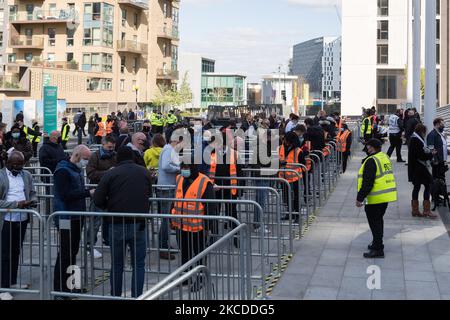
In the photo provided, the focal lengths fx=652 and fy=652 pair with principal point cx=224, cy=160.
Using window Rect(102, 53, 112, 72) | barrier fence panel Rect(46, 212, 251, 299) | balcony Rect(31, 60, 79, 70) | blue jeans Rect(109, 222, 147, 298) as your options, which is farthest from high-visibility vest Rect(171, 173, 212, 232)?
window Rect(102, 53, 112, 72)

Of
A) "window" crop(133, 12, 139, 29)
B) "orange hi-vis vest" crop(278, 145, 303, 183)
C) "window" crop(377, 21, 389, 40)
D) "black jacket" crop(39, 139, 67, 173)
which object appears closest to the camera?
"orange hi-vis vest" crop(278, 145, 303, 183)

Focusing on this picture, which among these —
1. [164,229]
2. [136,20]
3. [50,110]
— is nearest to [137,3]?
[136,20]

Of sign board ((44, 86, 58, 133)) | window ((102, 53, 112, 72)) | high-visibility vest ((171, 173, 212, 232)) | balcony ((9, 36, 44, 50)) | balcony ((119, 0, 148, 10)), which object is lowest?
high-visibility vest ((171, 173, 212, 232))

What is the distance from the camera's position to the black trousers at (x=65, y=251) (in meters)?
8.11

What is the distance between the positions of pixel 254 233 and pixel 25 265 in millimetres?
Answer: 3559

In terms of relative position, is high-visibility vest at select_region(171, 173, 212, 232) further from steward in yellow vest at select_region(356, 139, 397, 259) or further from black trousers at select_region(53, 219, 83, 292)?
steward in yellow vest at select_region(356, 139, 397, 259)

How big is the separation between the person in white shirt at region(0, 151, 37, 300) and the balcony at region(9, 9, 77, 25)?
59.1 metres

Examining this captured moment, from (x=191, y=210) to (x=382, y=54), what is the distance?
7481 cm

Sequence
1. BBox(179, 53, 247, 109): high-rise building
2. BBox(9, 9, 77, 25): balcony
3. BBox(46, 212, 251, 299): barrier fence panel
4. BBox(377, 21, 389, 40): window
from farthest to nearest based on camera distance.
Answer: BBox(179, 53, 247, 109): high-rise building, BBox(377, 21, 389, 40): window, BBox(9, 9, 77, 25): balcony, BBox(46, 212, 251, 299): barrier fence panel

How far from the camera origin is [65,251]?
819 cm

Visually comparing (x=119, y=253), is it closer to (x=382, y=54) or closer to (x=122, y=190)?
(x=122, y=190)

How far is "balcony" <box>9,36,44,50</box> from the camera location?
66.0 meters

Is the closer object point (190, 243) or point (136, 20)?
point (190, 243)

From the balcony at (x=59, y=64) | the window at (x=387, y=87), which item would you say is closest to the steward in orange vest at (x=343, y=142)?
the balcony at (x=59, y=64)
